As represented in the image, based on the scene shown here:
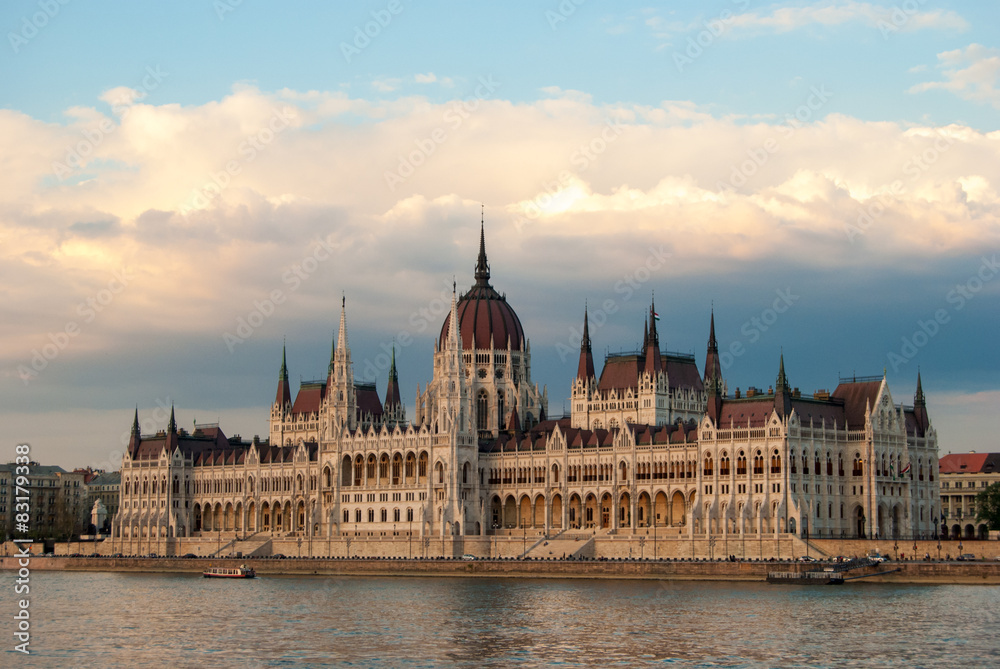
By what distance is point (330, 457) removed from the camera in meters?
176

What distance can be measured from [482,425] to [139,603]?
73.1 meters

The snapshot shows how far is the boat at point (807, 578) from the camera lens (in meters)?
122

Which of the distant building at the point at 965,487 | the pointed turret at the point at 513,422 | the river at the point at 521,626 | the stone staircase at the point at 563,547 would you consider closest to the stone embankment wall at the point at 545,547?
the stone staircase at the point at 563,547

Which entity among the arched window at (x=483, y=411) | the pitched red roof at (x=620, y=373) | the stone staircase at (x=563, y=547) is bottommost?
the stone staircase at (x=563, y=547)

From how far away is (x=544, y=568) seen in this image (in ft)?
461

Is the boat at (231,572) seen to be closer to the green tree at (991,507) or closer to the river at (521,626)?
the river at (521,626)

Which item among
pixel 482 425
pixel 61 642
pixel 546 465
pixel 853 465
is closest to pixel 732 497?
pixel 853 465

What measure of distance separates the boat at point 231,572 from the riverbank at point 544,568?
4894 millimetres

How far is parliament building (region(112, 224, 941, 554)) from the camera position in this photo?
144625 mm

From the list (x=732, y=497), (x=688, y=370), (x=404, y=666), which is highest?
(x=688, y=370)

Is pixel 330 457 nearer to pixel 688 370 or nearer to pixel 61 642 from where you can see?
pixel 688 370

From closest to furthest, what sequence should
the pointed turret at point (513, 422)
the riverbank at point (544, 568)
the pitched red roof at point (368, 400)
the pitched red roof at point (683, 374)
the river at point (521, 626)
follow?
the river at point (521, 626)
the riverbank at point (544, 568)
the pitched red roof at point (683, 374)
the pointed turret at point (513, 422)
the pitched red roof at point (368, 400)

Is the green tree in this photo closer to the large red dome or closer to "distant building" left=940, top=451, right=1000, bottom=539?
"distant building" left=940, top=451, right=1000, bottom=539

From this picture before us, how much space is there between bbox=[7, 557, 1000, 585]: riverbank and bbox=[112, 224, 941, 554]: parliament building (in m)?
10.1
